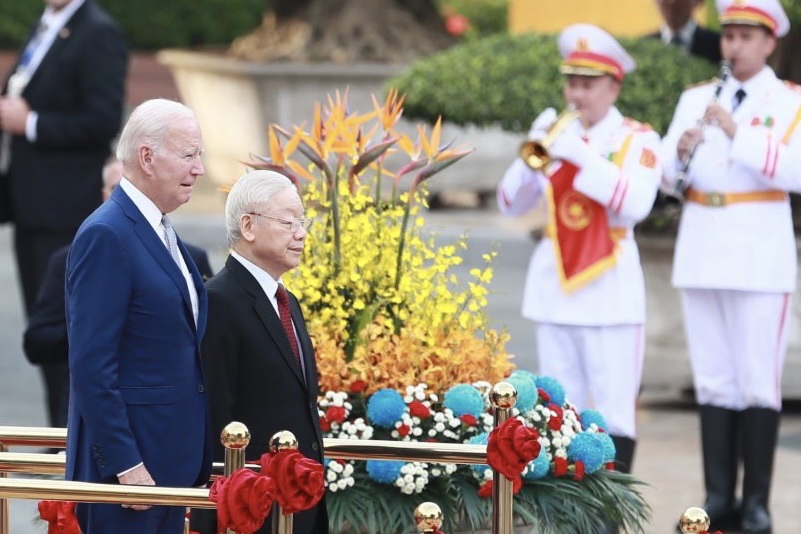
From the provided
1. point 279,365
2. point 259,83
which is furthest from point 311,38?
point 279,365

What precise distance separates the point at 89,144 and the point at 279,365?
3.64 m

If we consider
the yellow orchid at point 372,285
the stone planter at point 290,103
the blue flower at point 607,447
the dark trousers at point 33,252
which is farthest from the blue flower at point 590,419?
the stone planter at point 290,103

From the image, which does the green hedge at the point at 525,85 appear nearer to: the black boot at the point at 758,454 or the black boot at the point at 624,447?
the black boot at the point at 758,454

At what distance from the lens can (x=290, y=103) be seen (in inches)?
575

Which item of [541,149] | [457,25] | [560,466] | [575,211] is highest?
[457,25]

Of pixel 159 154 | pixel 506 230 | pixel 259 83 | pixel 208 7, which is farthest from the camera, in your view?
pixel 208 7

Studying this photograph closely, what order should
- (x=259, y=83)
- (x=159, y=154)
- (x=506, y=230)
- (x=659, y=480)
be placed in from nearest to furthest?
(x=159, y=154), (x=659, y=480), (x=506, y=230), (x=259, y=83)

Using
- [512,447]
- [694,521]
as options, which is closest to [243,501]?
[512,447]

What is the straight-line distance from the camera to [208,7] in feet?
76.7

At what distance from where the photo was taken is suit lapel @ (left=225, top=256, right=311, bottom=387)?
3.98m

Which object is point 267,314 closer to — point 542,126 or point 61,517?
point 61,517

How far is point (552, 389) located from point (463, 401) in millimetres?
388

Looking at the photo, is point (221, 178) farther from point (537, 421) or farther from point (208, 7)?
point (537, 421)

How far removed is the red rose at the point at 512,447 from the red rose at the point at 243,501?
0.71 metres
